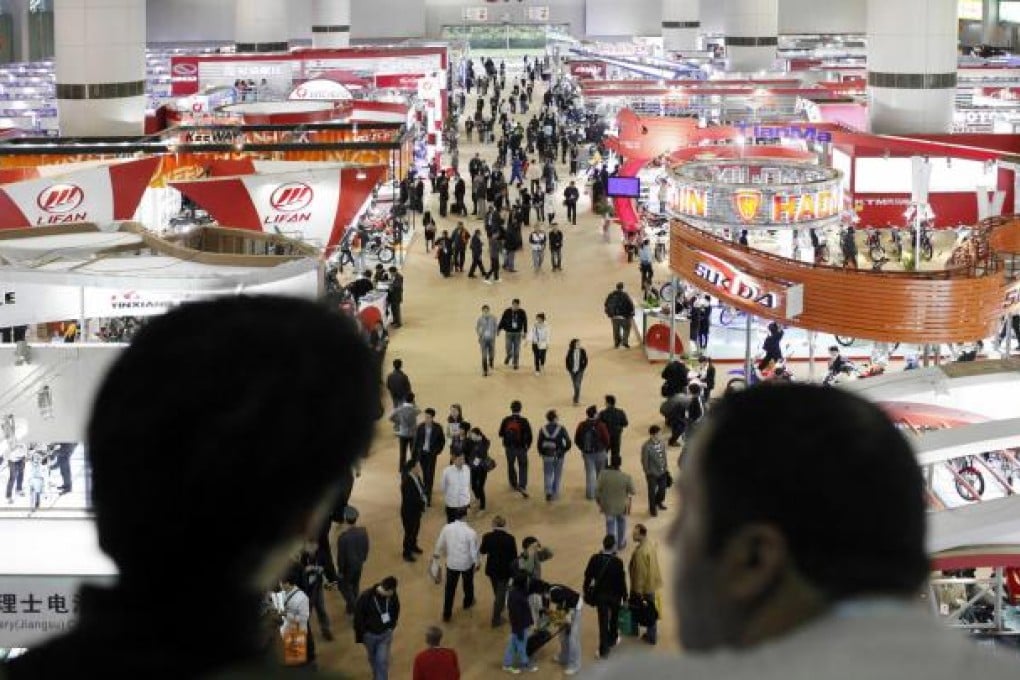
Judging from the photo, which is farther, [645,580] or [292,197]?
[292,197]

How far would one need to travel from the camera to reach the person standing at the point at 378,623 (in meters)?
9.46

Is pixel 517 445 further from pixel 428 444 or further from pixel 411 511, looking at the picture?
pixel 411 511

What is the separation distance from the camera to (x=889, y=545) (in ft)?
4.42

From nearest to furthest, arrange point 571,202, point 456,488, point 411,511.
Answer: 1. point 411,511
2. point 456,488
3. point 571,202

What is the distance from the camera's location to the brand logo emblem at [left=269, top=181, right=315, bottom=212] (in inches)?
620

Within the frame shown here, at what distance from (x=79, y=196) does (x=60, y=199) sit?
0.34 meters

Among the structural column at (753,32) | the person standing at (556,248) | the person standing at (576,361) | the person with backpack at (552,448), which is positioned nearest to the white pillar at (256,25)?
the structural column at (753,32)

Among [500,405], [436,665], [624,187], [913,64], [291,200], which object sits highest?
[913,64]

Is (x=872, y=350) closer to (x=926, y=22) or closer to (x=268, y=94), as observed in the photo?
(x=926, y=22)

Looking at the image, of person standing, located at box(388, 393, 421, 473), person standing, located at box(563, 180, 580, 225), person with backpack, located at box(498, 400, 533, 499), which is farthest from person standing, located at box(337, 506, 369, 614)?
person standing, located at box(563, 180, 580, 225)

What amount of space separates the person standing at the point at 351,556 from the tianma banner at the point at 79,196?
5.80 metres

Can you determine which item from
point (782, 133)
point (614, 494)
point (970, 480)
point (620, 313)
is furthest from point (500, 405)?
point (782, 133)

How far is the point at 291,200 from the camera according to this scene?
15.9 metres

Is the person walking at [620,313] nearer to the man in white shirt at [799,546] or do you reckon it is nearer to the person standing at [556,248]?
the person standing at [556,248]
